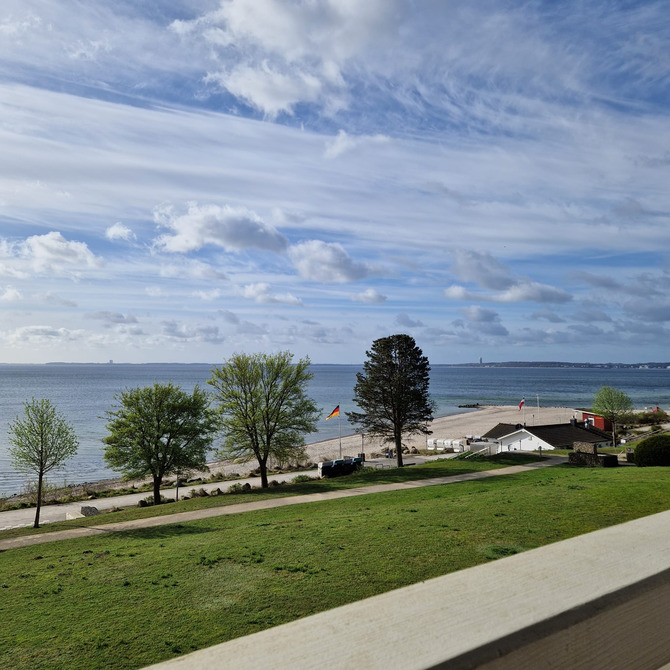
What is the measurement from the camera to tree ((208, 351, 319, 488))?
3400 centimetres

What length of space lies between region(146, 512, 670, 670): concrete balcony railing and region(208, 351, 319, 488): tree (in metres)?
32.5

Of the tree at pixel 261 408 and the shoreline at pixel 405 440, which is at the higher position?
the tree at pixel 261 408

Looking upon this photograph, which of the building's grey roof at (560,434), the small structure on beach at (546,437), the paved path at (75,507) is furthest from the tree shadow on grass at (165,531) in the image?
the building's grey roof at (560,434)

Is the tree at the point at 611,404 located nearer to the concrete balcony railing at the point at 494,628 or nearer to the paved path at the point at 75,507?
the paved path at the point at 75,507

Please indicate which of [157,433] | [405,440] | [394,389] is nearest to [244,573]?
[157,433]

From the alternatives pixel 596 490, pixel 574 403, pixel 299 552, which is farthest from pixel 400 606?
pixel 574 403

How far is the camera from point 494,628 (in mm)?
1712

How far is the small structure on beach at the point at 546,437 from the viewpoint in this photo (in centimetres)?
4166

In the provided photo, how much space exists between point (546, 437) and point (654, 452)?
1551 centimetres

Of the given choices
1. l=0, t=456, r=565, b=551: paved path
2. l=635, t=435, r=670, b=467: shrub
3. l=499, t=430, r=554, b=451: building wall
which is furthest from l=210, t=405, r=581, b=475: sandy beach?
l=635, t=435, r=670, b=467: shrub

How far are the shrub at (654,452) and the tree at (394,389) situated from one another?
46.6 feet

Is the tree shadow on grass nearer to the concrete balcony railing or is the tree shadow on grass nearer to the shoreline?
the shoreline

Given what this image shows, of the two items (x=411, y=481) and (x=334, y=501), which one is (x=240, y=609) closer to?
(x=334, y=501)

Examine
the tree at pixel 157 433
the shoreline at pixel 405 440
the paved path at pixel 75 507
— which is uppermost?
the tree at pixel 157 433
